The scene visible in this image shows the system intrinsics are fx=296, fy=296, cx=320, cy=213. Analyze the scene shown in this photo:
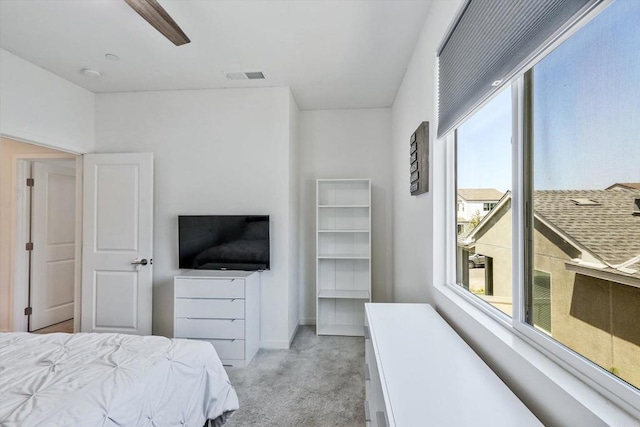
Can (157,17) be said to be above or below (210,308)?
above

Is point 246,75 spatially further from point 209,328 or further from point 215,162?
point 209,328

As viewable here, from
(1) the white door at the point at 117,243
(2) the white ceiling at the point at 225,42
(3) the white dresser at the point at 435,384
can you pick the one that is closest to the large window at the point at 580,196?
(3) the white dresser at the point at 435,384

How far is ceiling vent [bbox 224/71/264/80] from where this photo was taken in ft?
9.43

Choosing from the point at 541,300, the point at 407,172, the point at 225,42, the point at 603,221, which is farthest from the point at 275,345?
the point at 603,221

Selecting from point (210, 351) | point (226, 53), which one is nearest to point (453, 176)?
point (210, 351)

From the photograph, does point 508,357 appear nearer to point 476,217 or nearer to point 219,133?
point 476,217

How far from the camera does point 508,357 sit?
1.06 meters

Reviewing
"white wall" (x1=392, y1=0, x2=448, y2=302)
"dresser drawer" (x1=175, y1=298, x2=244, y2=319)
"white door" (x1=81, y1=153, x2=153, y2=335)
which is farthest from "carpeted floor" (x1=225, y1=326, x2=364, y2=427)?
"white door" (x1=81, y1=153, x2=153, y2=335)

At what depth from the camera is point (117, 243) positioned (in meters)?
3.18

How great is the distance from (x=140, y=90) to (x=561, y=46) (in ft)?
12.1

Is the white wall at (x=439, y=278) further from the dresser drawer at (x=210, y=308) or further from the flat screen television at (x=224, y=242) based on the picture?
the dresser drawer at (x=210, y=308)

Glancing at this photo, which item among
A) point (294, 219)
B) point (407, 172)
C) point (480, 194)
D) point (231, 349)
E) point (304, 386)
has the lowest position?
point (304, 386)

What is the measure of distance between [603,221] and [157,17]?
7.02ft

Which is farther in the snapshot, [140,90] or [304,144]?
[304,144]
